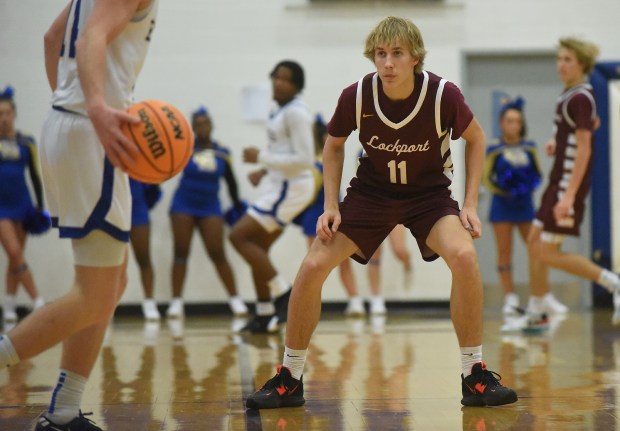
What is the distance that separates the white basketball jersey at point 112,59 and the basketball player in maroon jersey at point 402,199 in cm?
110

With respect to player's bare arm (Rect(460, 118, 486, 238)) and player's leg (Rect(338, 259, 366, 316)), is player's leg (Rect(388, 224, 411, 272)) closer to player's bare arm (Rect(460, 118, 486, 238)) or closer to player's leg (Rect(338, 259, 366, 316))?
player's leg (Rect(338, 259, 366, 316))

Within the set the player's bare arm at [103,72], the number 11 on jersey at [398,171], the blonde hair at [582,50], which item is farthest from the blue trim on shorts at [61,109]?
the blonde hair at [582,50]

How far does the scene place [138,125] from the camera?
3.07 metres

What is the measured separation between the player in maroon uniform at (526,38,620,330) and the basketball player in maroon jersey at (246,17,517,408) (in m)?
2.68

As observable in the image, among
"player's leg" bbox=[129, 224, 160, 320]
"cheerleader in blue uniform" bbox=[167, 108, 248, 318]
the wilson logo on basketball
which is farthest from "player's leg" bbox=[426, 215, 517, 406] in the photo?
"cheerleader in blue uniform" bbox=[167, 108, 248, 318]

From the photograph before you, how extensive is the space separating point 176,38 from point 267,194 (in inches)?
145

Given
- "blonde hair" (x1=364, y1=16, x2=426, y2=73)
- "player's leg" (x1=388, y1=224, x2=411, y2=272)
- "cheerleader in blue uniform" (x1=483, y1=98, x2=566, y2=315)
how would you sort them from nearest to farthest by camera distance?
"blonde hair" (x1=364, y1=16, x2=426, y2=73)
"cheerleader in blue uniform" (x1=483, y1=98, x2=566, y2=315)
"player's leg" (x1=388, y1=224, x2=411, y2=272)

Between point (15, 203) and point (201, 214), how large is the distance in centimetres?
191

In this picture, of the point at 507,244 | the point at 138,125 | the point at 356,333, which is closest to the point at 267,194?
the point at 356,333

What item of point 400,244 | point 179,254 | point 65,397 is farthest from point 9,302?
point 65,397

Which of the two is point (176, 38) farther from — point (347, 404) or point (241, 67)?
point (347, 404)

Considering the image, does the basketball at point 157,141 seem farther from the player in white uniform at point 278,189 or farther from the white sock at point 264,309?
the white sock at point 264,309

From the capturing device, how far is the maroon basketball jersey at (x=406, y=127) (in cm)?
397

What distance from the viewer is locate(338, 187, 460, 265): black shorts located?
159 inches
